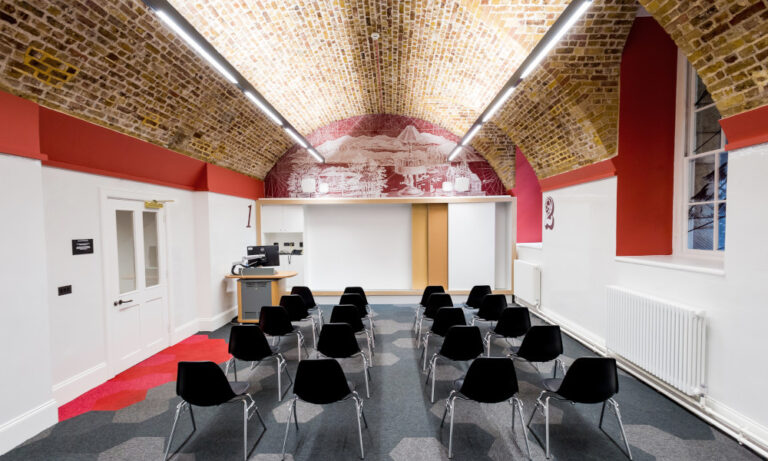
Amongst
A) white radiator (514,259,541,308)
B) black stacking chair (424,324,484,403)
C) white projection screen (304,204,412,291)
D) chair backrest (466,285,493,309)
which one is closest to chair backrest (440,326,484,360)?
black stacking chair (424,324,484,403)

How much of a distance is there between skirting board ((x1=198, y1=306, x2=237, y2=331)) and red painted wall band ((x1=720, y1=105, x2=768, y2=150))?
766 cm

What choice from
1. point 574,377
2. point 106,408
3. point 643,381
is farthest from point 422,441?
point 106,408

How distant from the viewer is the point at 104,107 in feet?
12.2

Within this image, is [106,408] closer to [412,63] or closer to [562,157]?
[412,63]

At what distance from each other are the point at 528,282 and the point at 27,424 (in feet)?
25.1

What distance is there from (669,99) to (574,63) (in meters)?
1.45

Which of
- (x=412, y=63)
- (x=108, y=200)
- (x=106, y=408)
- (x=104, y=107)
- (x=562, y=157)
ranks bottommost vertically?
(x=106, y=408)

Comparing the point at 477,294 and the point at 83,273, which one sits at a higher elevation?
the point at 83,273

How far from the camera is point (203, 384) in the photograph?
250cm

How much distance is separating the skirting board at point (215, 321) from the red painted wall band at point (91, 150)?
2.50 metres

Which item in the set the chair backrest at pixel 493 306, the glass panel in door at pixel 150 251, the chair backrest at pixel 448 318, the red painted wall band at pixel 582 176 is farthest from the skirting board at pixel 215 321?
the red painted wall band at pixel 582 176

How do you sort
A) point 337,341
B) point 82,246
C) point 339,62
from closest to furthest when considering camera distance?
point 337,341 → point 82,246 → point 339,62

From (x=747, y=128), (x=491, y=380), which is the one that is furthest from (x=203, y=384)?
(x=747, y=128)

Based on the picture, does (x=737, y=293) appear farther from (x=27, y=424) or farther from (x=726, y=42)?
(x=27, y=424)
